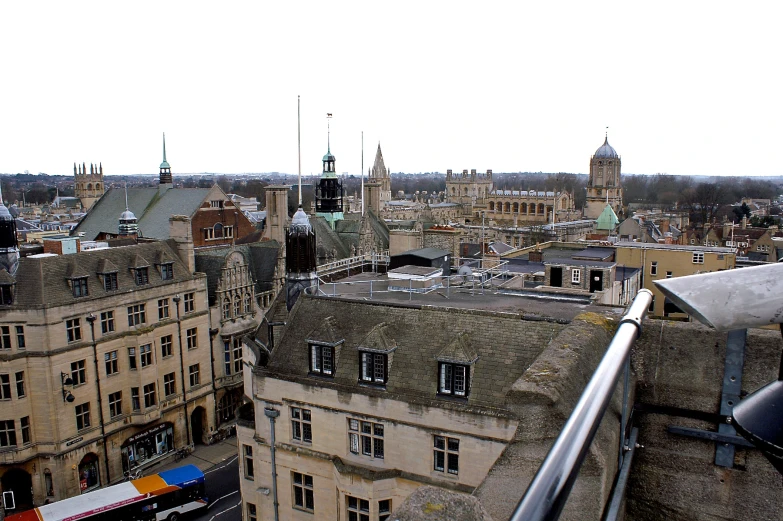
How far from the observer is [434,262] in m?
31.4

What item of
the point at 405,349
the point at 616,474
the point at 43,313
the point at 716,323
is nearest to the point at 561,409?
the point at 616,474

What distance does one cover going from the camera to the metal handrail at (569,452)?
2242 millimetres

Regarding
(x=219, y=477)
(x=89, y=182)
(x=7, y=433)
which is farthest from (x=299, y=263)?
(x=89, y=182)

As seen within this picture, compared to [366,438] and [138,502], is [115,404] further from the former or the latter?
[366,438]

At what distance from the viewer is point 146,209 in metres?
61.1

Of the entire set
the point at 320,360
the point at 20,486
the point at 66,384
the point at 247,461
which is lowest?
the point at 20,486

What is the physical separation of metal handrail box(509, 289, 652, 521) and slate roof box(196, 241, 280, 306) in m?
38.6

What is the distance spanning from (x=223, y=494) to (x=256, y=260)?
17.2 m

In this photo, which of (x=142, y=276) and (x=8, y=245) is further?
(x=142, y=276)

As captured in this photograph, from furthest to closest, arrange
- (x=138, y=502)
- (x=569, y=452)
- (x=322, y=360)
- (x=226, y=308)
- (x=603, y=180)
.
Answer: (x=603, y=180) → (x=226, y=308) → (x=138, y=502) → (x=322, y=360) → (x=569, y=452)

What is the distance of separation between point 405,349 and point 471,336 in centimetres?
217

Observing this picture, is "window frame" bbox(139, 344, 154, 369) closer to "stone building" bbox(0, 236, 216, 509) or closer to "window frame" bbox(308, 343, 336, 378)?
"stone building" bbox(0, 236, 216, 509)

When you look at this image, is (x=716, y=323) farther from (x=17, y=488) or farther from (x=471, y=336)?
(x=17, y=488)

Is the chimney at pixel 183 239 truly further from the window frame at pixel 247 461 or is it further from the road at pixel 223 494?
the window frame at pixel 247 461
